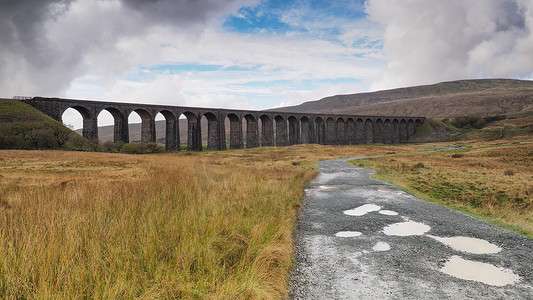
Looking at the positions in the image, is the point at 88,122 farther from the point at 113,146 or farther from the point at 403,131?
the point at 403,131

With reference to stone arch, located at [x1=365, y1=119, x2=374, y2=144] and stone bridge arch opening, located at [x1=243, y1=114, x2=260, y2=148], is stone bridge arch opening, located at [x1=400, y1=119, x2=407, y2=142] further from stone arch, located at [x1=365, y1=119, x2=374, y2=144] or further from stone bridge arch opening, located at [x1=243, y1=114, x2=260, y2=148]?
stone bridge arch opening, located at [x1=243, y1=114, x2=260, y2=148]

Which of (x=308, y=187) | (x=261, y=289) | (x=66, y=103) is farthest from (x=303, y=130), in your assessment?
(x=261, y=289)

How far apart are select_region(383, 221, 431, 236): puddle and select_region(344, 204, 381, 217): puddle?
Result: 1.25m

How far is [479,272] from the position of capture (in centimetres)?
434

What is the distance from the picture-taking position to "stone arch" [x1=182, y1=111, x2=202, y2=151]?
5788 cm

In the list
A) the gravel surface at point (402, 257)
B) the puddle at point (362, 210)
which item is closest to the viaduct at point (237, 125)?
the puddle at point (362, 210)

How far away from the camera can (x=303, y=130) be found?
82.1 m

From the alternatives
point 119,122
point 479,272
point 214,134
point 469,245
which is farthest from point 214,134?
point 479,272

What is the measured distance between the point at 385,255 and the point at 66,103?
5357 centimetres

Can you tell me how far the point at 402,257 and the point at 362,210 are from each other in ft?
12.1

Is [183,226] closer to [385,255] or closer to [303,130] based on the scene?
[385,255]

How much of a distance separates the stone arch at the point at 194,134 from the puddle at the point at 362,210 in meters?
50.9

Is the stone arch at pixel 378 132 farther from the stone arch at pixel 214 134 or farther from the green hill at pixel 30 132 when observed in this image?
the green hill at pixel 30 132

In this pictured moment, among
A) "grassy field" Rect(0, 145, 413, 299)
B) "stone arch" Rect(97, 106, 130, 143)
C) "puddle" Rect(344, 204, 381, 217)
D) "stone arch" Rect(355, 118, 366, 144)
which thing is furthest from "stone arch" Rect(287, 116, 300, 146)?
"grassy field" Rect(0, 145, 413, 299)
